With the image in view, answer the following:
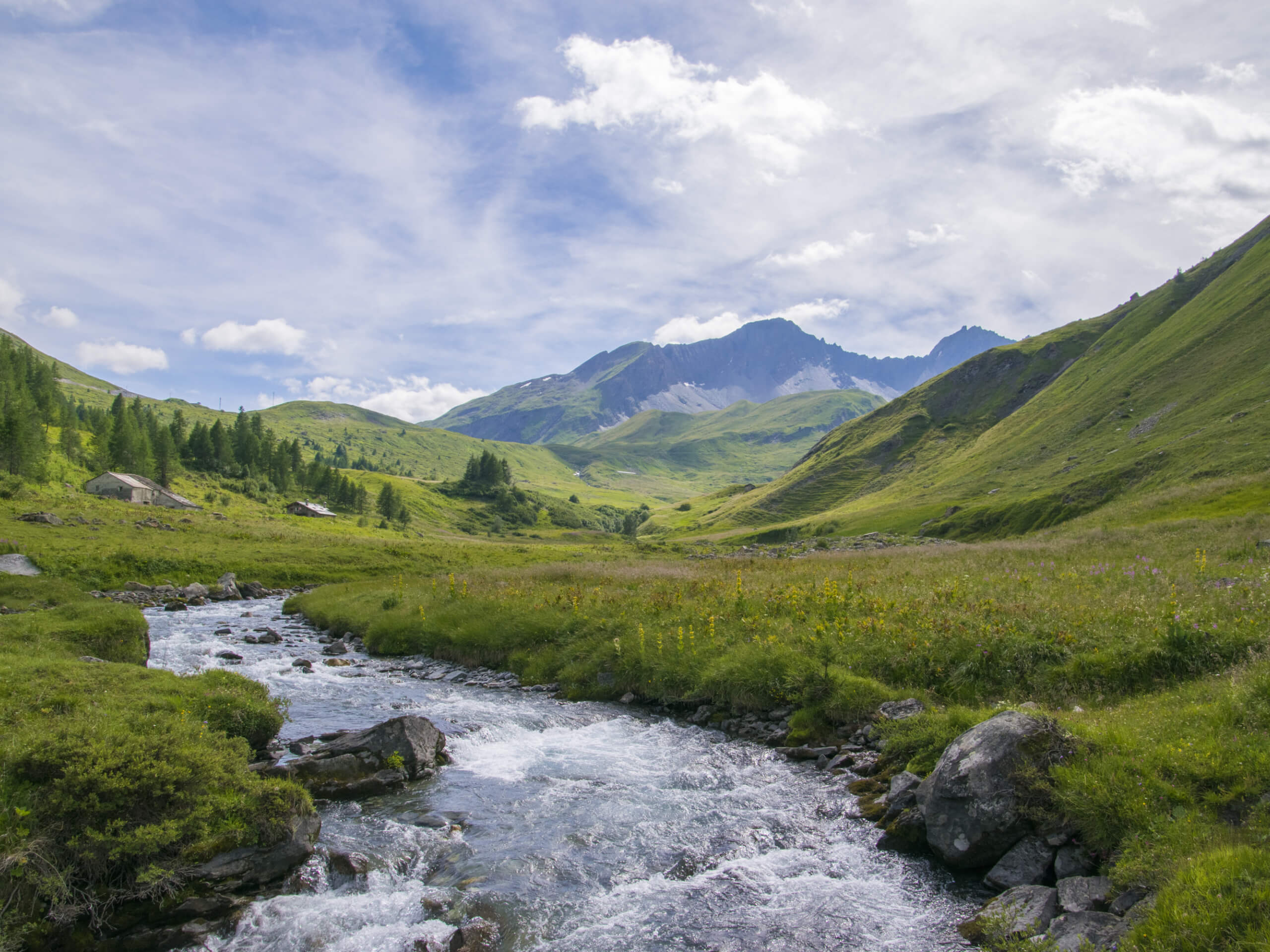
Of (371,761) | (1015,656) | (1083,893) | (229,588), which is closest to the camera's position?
(1083,893)

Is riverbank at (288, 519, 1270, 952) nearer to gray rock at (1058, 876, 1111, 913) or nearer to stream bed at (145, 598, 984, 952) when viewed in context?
gray rock at (1058, 876, 1111, 913)

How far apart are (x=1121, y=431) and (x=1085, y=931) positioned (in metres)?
136

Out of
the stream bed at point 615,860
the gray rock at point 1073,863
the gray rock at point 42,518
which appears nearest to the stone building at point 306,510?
the gray rock at point 42,518

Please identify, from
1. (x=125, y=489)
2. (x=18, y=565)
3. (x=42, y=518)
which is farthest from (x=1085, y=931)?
(x=125, y=489)

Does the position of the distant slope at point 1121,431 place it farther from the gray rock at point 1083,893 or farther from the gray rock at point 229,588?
the gray rock at point 229,588

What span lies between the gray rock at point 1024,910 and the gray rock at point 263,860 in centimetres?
1142

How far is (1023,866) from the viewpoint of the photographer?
10.2 meters

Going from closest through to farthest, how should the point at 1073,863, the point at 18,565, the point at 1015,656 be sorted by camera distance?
the point at 1073,863 → the point at 1015,656 → the point at 18,565

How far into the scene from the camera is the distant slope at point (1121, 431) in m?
86.6

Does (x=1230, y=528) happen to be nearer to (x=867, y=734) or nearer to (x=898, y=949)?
(x=867, y=734)

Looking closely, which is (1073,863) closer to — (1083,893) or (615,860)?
(1083,893)

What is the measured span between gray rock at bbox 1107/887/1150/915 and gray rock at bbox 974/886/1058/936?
79 cm

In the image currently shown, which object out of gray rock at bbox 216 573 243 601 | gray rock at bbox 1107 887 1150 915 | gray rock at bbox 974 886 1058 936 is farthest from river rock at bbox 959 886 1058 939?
gray rock at bbox 216 573 243 601

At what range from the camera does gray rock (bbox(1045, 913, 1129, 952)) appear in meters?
7.75
